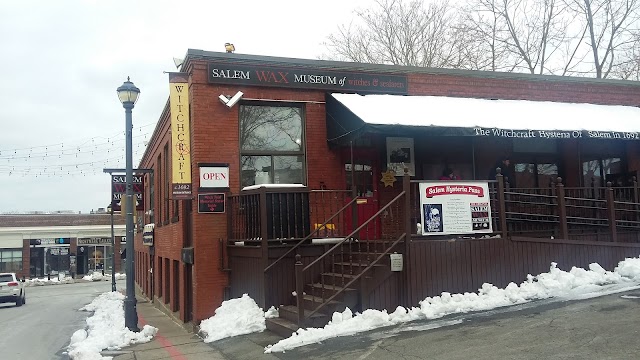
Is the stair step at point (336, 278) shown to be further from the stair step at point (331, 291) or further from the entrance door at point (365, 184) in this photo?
the entrance door at point (365, 184)

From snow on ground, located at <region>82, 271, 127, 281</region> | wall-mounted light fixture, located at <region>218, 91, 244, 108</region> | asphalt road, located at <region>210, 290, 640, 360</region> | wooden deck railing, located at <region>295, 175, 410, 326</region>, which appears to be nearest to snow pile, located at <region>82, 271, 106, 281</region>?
snow on ground, located at <region>82, 271, 127, 281</region>

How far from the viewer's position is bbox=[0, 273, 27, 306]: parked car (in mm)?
27641

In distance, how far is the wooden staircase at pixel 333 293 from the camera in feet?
29.8

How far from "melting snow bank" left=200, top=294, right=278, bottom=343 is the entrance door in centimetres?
326

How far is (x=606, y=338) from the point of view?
682 cm

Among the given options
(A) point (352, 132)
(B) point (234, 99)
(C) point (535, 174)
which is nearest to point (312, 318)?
(A) point (352, 132)

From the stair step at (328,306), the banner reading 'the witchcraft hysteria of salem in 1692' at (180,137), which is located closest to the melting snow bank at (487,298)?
the stair step at (328,306)

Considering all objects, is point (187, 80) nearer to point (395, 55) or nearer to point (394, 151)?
point (394, 151)

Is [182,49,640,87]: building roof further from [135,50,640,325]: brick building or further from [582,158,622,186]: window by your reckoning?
[582,158,622,186]: window

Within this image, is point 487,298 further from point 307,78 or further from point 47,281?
point 47,281

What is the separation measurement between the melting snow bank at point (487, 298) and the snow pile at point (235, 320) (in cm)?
154

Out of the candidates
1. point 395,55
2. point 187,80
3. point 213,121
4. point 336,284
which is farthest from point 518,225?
point 395,55

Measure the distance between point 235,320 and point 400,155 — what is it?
17.9 feet

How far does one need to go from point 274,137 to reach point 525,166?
22.3ft
